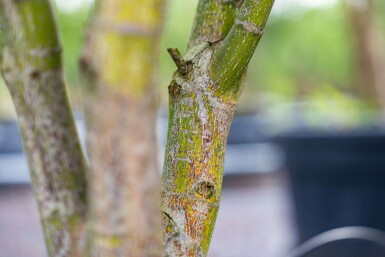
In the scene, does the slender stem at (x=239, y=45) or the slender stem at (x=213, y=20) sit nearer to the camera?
the slender stem at (x=239, y=45)

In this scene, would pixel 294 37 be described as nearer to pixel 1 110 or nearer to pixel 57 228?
pixel 1 110

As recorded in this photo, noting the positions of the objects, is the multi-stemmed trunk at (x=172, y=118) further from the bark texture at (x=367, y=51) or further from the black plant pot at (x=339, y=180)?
the bark texture at (x=367, y=51)

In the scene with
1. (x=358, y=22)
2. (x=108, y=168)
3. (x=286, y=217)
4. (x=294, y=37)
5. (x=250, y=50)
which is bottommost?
(x=108, y=168)

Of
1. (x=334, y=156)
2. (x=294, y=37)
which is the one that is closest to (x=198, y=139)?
(x=334, y=156)

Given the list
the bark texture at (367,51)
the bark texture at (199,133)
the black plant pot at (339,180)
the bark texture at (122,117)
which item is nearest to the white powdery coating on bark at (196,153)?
the bark texture at (199,133)

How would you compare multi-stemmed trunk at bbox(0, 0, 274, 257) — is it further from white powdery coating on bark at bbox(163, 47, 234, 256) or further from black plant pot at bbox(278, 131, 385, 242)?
black plant pot at bbox(278, 131, 385, 242)

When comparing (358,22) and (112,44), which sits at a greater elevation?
(358,22)
